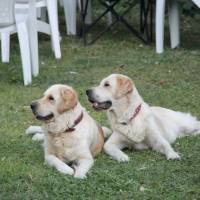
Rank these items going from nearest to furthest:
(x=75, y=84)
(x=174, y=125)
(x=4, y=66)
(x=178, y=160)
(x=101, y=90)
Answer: (x=178, y=160), (x=101, y=90), (x=174, y=125), (x=75, y=84), (x=4, y=66)

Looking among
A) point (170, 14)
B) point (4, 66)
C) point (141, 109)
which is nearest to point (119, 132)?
point (141, 109)

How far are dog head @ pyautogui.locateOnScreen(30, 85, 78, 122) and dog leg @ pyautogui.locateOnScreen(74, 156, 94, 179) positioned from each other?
393mm

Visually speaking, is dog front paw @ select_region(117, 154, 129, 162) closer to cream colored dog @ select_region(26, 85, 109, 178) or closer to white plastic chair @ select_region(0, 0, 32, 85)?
cream colored dog @ select_region(26, 85, 109, 178)

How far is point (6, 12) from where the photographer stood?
788 centimetres

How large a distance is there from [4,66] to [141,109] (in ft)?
13.4

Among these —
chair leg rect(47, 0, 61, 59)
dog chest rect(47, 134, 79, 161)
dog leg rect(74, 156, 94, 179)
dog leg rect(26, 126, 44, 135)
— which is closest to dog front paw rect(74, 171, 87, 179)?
dog leg rect(74, 156, 94, 179)

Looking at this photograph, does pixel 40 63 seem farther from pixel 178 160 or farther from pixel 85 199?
pixel 85 199

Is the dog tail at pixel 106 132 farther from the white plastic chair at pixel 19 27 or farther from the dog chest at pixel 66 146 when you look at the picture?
the white plastic chair at pixel 19 27

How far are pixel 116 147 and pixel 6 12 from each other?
2.96 m

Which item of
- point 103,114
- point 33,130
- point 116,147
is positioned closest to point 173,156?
point 116,147

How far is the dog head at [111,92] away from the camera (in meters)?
5.52

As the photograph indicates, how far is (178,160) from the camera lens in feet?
17.3

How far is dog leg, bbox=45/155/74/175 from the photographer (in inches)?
193

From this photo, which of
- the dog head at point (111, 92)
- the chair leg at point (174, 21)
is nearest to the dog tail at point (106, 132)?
the dog head at point (111, 92)
